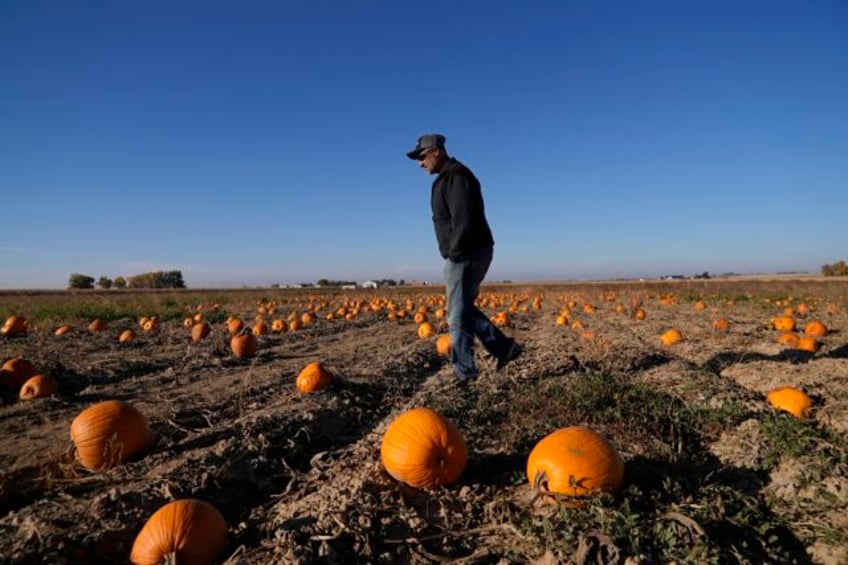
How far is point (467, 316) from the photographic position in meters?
4.73

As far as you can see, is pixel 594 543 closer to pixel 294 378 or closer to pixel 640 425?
pixel 640 425

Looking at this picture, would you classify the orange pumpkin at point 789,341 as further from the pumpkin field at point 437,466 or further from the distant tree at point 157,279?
the distant tree at point 157,279

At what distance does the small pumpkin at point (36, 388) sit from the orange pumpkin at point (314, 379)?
263 centimetres

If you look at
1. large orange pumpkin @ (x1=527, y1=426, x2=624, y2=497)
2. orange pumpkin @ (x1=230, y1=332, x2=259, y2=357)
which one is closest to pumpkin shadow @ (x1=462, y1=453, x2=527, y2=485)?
large orange pumpkin @ (x1=527, y1=426, x2=624, y2=497)

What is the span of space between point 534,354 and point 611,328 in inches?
192

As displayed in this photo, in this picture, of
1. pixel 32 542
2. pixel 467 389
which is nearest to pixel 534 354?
pixel 467 389

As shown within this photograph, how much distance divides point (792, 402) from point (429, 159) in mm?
3805

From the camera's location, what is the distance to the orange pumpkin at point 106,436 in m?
3.21

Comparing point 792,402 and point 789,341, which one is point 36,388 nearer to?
point 792,402

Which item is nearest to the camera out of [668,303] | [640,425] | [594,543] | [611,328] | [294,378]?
[594,543]

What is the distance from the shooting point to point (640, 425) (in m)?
3.46

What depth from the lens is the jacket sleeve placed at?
14.8ft

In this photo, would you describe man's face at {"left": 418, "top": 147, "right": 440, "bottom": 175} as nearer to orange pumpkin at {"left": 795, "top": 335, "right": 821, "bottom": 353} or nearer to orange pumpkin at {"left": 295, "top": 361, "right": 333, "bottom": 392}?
orange pumpkin at {"left": 295, "top": 361, "right": 333, "bottom": 392}

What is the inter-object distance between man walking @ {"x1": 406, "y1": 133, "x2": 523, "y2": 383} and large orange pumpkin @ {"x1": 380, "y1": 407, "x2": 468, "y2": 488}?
1997mm
